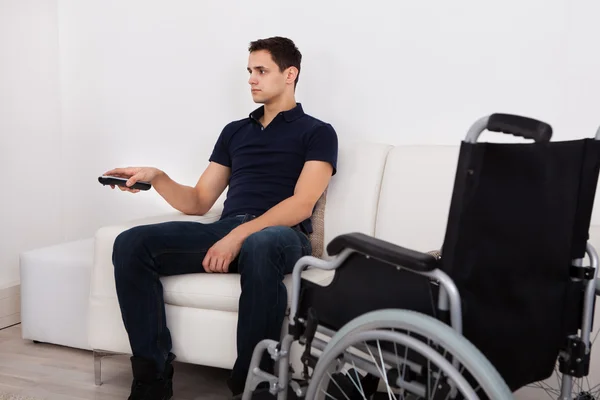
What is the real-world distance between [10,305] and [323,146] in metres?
1.59

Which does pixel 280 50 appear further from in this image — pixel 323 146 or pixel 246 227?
pixel 246 227

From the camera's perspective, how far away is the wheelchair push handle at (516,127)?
112 centimetres

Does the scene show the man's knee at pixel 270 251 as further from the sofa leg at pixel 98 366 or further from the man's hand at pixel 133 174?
the sofa leg at pixel 98 366

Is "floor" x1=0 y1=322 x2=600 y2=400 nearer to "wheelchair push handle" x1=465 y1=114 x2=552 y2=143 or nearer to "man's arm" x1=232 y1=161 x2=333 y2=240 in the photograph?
"man's arm" x1=232 y1=161 x2=333 y2=240

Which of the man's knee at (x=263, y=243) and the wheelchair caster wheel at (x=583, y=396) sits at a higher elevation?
the man's knee at (x=263, y=243)

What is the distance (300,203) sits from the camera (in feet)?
7.15

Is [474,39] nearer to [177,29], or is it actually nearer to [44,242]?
[177,29]

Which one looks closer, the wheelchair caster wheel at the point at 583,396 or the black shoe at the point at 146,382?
the wheelchair caster wheel at the point at 583,396

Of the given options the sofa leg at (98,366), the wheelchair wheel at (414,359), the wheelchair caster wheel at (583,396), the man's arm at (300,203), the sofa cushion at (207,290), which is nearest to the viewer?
the wheelchair wheel at (414,359)

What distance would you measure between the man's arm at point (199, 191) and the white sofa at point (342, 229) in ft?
→ 0.16

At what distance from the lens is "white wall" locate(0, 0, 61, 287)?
291 centimetres

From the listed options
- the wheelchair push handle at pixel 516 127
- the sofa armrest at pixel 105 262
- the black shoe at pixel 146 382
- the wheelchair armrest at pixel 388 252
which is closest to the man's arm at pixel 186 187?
the sofa armrest at pixel 105 262

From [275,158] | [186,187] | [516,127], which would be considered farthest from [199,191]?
[516,127]

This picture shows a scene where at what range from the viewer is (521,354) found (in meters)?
1.33
